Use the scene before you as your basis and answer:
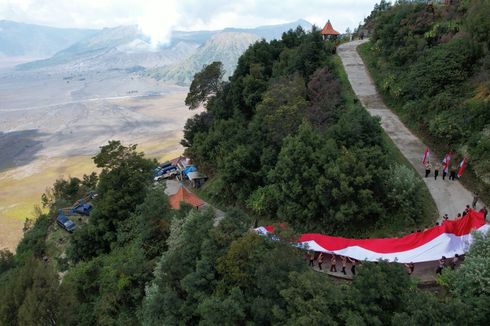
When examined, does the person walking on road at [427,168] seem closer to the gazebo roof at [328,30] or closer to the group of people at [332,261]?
the group of people at [332,261]

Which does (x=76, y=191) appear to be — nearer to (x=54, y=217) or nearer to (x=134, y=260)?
(x=54, y=217)

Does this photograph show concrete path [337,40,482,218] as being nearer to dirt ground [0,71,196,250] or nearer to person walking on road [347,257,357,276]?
person walking on road [347,257,357,276]

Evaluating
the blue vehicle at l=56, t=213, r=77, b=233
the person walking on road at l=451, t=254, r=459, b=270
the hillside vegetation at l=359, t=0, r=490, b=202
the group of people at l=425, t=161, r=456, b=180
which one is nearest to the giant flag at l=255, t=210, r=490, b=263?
the person walking on road at l=451, t=254, r=459, b=270

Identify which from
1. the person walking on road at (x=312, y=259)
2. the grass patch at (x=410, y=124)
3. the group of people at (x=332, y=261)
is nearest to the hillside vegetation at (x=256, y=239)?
the group of people at (x=332, y=261)

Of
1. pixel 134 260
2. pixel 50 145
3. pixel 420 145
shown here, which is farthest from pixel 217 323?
pixel 50 145

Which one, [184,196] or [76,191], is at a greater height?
[184,196]

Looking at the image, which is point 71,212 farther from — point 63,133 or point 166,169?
point 63,133
